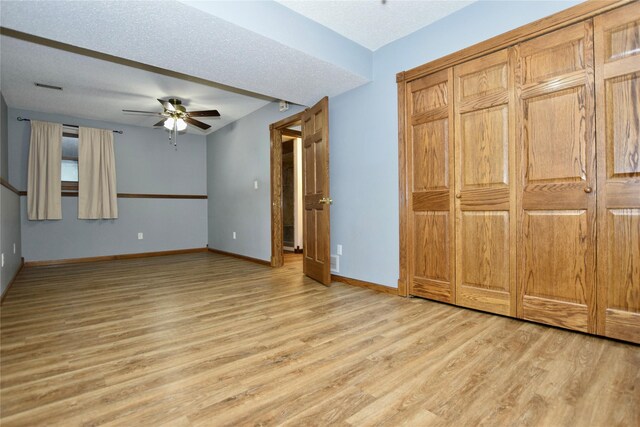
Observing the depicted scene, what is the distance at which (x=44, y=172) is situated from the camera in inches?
181

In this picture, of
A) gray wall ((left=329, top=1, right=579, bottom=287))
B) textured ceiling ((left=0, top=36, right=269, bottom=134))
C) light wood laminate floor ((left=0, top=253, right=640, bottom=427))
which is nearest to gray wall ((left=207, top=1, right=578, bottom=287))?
gray wall ((left=329, top=1, right=579, bottom=287))

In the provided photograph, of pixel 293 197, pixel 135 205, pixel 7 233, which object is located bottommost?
pixel 7 233

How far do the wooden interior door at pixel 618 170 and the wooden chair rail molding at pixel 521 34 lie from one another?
2.4 inches

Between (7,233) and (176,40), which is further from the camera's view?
(7,233)

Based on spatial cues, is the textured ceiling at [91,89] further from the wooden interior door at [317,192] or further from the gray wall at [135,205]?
the wooden interior door at [317,192]

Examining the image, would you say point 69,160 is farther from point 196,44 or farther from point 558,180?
point 558,180

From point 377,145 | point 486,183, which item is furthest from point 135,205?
point 486,183

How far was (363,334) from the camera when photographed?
1.98 metres

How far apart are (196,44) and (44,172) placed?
392cm

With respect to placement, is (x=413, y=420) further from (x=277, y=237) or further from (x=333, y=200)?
(x=277, y=237)

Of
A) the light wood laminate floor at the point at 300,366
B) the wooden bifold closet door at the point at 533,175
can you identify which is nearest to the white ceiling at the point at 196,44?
the wooden bifold closet door at the point at 533,175

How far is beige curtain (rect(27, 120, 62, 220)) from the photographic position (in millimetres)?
4559

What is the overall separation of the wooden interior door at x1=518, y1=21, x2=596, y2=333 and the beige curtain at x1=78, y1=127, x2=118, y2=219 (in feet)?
18.7

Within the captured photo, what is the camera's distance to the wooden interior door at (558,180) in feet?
6.27
